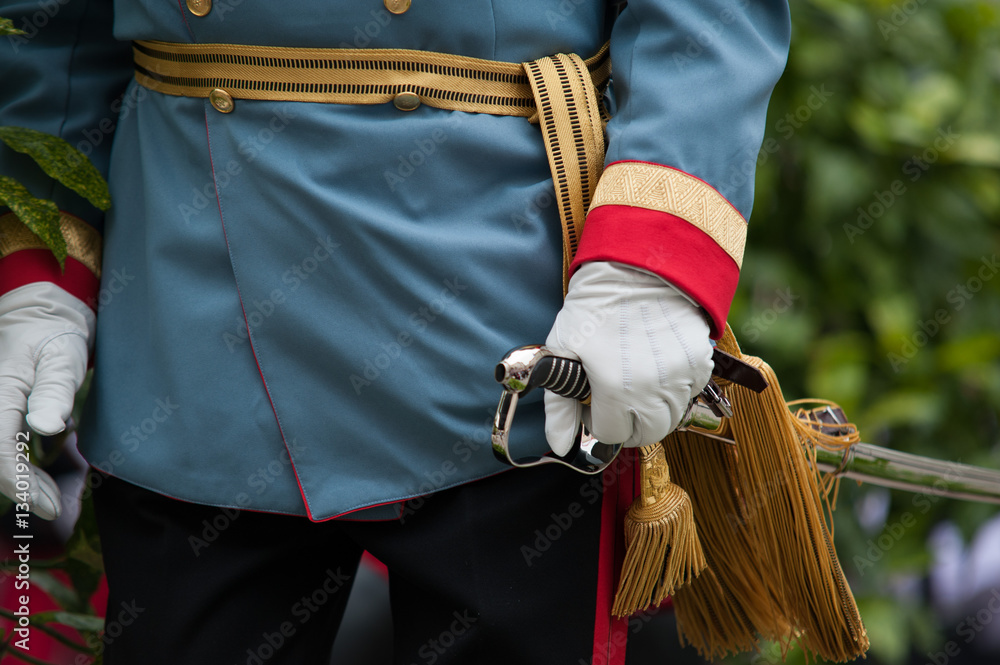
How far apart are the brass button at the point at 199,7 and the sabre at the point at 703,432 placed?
1.27 ft

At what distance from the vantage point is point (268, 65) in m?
0.73

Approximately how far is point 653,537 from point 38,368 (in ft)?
1.91

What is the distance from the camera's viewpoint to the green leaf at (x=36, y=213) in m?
0.79

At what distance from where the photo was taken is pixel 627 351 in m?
0.66

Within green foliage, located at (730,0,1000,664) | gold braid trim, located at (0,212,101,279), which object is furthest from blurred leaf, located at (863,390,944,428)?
gold braid trim, located at (0,212,101,279)

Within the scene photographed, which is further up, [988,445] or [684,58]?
[684,58]

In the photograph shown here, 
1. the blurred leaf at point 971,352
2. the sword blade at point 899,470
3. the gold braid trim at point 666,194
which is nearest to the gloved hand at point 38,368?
the gold braid trim at point 666,194

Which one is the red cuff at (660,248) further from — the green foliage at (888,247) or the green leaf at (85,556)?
the green foliage at (888,247)

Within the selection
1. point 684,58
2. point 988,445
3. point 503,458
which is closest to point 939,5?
point 988,445

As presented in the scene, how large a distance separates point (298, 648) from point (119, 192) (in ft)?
1.54

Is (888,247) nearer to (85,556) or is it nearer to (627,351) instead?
(627,351)

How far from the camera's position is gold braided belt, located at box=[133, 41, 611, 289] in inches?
28.4

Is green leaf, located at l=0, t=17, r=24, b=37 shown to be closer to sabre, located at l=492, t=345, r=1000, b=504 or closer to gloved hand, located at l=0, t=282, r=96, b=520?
gloved hand, located at l=0, t=282, r=96, b=520

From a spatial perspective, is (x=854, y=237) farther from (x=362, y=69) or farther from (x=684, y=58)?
(x=362, y=69)
